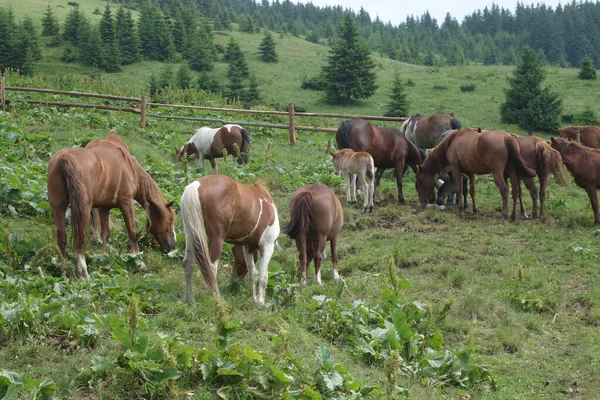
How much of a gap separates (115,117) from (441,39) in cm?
11195

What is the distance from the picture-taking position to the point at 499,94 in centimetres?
4138

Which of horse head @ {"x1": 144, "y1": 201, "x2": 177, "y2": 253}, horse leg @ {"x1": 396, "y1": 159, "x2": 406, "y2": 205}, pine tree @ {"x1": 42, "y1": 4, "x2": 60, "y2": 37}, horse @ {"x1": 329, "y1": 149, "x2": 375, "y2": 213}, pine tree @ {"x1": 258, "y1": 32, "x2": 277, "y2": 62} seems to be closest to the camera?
horse head @ {"x1": 144, "y1": 201, "x2": 177, "y2": 253}

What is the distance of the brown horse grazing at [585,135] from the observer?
62.6ft

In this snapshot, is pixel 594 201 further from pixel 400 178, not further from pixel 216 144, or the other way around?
pixel 216 144

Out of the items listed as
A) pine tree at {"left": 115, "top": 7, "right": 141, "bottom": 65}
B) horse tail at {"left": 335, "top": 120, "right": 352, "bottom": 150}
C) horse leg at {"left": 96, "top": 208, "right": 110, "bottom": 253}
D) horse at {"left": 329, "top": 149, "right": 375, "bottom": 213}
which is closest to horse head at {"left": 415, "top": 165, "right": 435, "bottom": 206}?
horse at {"left": 329, "top": 149, "right": 375, "bottom": 213}

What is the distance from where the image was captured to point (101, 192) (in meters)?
9.17

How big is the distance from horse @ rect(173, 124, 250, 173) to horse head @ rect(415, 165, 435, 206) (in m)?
4.99

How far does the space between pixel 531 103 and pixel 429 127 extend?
17534 mm

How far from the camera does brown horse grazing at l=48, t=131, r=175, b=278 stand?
838 cm

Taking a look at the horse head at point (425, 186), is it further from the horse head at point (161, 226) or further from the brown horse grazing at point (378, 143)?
the horse head at point (161, 226)

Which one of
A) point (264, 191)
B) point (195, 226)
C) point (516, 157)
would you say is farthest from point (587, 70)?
point (195, 226)

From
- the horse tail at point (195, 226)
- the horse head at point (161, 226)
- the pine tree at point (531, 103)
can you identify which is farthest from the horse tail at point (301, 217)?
the pine tree at point (531, 103)

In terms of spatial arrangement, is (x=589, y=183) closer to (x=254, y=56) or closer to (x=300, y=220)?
(x=300, y=220)

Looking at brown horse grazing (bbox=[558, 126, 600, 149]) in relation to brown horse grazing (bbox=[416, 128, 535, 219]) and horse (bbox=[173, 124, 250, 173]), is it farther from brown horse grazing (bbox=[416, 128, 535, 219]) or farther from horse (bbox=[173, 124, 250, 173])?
horse (bbox=[173, 124, 250, 173])
